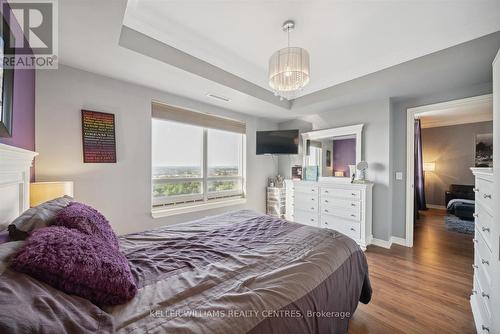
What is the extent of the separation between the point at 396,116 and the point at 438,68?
1.10 m

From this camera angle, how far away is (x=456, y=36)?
6.68 feet

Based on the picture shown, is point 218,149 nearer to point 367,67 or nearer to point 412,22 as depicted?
point 367,67

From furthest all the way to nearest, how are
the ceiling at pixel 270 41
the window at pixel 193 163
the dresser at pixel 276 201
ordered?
the dresser at pixel 276 201, the window at pixel 193 163, the ceiling at pixel 270 41

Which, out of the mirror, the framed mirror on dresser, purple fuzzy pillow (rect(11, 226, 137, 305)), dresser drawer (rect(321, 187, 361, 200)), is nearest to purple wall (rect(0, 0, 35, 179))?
purple fuzzy pillow (rect(11, 226, 137, 305))

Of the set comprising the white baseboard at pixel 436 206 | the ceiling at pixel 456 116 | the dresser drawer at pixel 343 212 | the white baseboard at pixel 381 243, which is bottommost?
the white baseboard at pixel 381 243

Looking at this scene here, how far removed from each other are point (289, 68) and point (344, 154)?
7.68ft

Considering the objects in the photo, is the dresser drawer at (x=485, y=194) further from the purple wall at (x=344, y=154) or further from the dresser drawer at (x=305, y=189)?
the dresser drawer at (x=305, y=189)

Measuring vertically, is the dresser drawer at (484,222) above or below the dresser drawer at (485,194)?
below

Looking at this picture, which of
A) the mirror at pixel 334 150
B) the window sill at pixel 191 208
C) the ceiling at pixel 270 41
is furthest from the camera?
the mirror at pixel 334 150

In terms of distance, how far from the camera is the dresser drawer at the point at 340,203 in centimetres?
309

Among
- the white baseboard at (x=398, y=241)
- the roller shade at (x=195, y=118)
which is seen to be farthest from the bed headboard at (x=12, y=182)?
the white baseboard at (x=398, y=241)

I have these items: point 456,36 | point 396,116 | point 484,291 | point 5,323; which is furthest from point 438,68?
point 5,323

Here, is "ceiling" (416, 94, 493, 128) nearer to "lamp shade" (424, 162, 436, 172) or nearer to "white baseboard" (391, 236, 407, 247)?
"lamp shade" (424, 162, 436, 172)

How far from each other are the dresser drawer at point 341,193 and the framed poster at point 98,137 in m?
3.13
